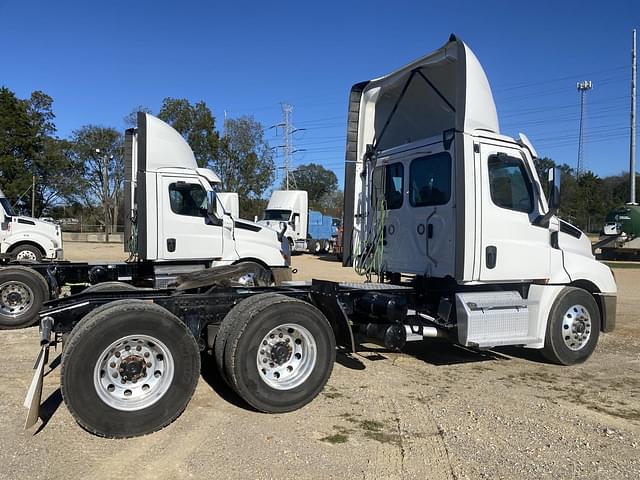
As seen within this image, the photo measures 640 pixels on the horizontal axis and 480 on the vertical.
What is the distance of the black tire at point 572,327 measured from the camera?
6.73 m

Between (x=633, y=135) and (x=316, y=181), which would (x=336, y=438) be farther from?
(x=316, y=181)

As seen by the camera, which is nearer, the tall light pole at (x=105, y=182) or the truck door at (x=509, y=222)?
the truck door at (x=509, y=222)

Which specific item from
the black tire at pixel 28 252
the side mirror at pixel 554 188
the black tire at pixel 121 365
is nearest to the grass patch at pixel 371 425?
the black tire at pixel 121 365

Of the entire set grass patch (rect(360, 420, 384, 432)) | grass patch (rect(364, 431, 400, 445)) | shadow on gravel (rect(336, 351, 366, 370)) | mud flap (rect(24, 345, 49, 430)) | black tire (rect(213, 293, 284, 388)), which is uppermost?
black tire (rect(213, 293, 284, 388))

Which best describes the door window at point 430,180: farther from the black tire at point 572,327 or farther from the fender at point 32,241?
the fender at point 32,241

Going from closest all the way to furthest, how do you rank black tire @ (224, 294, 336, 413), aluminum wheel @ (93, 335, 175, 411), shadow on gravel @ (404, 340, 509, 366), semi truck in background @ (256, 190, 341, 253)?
aluminum wheel @ (93, 335, 175, 411)
black tire @ (224, 294, 336, 413)
shadow on gravel @ (404, 340, 509, 366)
semi truck in background @ (256, 190, 341, 253)

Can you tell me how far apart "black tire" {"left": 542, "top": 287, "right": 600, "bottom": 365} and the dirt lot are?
0.26 meters

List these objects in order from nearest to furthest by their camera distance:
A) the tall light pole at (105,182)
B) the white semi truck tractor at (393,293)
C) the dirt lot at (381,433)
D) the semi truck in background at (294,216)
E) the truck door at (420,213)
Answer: the dirt lot at (381,433) < the white semi truck tractor at (393,293) < the truck door at (420,213) < the semi truck in background at (294,216) < the tall light pole at (105,182)

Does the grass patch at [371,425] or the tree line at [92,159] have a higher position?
the tree line at [92,159]

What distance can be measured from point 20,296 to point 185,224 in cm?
282

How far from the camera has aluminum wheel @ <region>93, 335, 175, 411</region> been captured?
169 inches

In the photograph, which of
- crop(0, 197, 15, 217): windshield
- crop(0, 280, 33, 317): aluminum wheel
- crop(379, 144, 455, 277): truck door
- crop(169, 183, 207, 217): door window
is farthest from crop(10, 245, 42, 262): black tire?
crop(379, 144, 455, 277): truck door

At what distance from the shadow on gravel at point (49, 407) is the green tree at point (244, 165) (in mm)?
41319

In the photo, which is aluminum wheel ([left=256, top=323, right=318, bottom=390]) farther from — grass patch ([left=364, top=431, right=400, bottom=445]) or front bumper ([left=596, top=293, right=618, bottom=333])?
front bumper ([left=596, top=293, right=618, bottom=333])
